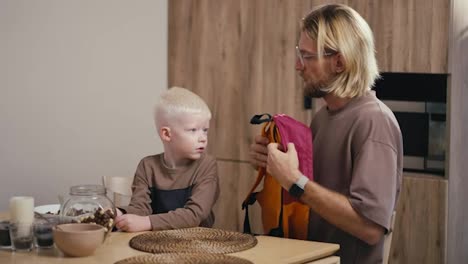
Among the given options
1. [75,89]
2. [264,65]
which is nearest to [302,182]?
[264,65]

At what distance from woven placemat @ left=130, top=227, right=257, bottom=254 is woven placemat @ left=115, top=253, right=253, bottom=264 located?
7 centimetres

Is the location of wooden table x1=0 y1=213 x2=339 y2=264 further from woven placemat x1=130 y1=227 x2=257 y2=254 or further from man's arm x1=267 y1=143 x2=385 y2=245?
man's arm x1=267 y1=143 x2=385 y2=245

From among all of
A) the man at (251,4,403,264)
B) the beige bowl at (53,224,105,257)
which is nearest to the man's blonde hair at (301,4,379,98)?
the man at (251,4,403,264)

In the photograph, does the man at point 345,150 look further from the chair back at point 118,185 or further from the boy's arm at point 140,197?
the chair back at point 118,185

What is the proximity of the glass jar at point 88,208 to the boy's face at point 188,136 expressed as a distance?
449 millimetres

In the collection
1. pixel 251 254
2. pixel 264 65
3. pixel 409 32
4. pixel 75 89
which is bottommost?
pixel 251 254

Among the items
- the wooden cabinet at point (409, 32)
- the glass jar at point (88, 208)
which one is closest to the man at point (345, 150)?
the glass jar at point (88, 208)

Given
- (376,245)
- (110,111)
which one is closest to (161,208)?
(376,245)

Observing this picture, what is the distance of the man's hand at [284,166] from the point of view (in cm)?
277

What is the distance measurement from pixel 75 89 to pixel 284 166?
7.11 feet

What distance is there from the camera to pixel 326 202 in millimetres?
2742

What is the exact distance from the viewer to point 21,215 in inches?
104

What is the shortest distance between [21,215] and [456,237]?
80.1 inches

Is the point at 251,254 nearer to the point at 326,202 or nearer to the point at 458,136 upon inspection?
the point at 326,202
